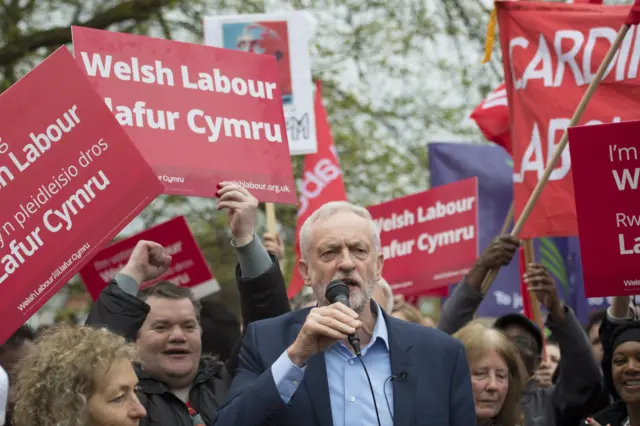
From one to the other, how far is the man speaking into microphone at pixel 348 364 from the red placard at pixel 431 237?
3905mm

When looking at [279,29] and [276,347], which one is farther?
[279,29]

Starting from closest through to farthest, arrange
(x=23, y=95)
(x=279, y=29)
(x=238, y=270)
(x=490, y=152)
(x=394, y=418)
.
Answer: (x=394, y=418) → (x=23, y=95) → (x=238, y=270) → (x=279, y=29) → (x=490, y=152)

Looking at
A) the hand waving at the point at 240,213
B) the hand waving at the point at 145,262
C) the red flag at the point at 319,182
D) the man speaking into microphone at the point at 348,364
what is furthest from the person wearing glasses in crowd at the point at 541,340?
the red flag at the point at 319,182

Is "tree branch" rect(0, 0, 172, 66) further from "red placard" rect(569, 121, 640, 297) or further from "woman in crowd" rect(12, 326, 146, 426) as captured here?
"woman in crowd" rect(12, 326, 146, 426)

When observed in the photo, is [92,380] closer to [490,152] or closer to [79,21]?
[490,152]

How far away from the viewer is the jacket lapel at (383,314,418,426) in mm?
4090

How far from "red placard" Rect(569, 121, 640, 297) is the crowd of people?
0.29m

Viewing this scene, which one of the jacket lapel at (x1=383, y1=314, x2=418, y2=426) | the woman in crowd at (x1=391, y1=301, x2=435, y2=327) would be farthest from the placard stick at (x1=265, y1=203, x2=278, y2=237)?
the jacket lapel at (x1=383, y1=314, x2=418, y2=426)

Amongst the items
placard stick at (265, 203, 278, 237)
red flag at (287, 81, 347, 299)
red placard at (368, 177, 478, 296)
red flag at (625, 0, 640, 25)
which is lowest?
red placard at (368, 177, 478, 296)

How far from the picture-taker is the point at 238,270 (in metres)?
5.36

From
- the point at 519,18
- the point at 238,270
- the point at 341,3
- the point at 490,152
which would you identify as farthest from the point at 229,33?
the point at 341,3

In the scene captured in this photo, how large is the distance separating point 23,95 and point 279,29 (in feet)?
9.15

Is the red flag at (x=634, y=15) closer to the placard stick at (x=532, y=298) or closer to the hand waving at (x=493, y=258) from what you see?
the hand waving at (x=493, y=258)

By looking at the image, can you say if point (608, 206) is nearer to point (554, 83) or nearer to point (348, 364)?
point (554, 83)
